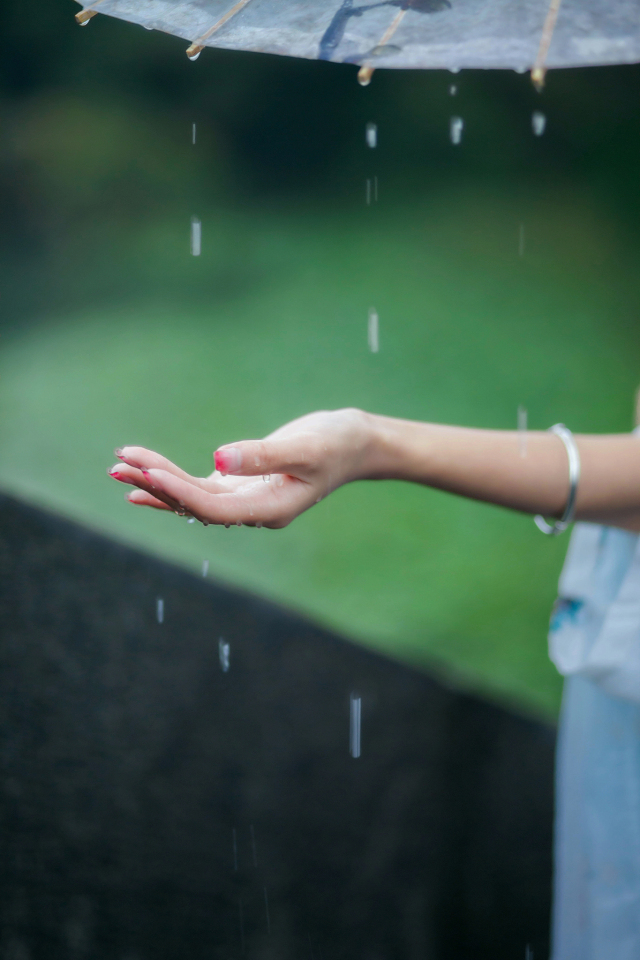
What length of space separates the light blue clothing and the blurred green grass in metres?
0.78

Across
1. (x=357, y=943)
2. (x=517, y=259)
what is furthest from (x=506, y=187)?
(x=357, y=943)

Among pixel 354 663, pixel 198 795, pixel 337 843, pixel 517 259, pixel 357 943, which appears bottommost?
pixel 357 943

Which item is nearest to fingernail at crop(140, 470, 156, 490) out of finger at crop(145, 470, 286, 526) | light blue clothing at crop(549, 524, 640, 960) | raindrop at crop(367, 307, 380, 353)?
finger at crop(145, 470, 286, 526)

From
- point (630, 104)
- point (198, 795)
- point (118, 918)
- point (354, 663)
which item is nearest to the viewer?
point (118, 918)

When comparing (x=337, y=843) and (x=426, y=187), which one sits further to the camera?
(x=426, y=187)

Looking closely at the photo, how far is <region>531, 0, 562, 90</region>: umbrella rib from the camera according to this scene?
48 centimetres

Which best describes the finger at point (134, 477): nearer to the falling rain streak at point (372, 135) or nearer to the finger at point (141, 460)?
the finger at point (141, 460)

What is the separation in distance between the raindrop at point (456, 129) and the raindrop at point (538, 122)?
0.73 feet

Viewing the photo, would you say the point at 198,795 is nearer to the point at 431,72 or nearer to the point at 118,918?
the point at 118,918

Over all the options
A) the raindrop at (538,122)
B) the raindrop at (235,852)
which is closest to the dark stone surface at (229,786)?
the raindrop at (235,852)

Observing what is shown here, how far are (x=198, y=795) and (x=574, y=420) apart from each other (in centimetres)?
150

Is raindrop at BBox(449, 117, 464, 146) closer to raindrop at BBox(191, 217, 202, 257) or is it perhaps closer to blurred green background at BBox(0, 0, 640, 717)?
blurred green background at BBox(0, 0, 640, 717)

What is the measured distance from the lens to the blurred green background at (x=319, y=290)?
5.72 ft

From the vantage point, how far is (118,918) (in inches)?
48.7
